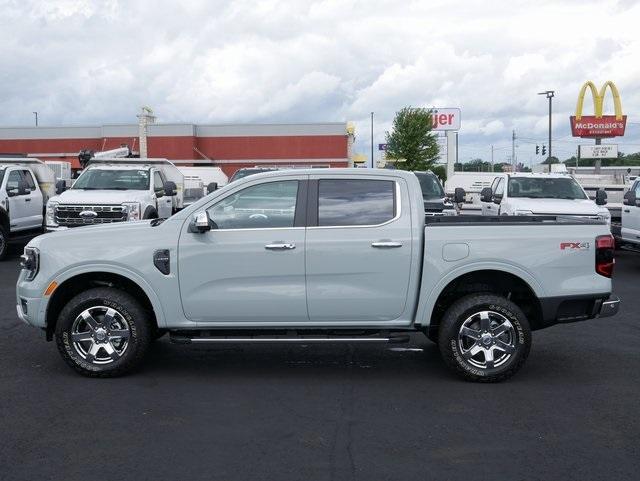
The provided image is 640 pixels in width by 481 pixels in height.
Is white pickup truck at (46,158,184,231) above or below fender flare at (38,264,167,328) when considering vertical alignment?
above

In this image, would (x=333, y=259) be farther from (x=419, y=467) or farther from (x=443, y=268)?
(x=419, y=467)

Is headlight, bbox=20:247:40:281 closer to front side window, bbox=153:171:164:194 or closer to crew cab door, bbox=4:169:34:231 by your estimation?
front side window, bbox=153:171:164:194

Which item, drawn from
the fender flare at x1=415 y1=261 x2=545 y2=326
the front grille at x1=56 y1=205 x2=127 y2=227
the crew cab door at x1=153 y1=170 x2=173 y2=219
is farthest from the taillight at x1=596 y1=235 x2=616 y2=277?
the crew cab door at x1=153 y1=170 x2=173 y2=219

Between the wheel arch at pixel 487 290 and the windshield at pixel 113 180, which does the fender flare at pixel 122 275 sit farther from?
the windshield at pixel 113 180

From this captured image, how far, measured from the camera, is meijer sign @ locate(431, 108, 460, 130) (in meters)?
54.7

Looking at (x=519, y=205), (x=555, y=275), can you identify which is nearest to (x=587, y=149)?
(x=519, y=205)

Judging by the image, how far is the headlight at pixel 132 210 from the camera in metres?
16.1

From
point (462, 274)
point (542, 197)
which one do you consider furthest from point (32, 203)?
point (462, 274)

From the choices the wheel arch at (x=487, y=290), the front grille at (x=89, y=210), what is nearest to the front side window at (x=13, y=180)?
the front grille at (x=89, y=210)

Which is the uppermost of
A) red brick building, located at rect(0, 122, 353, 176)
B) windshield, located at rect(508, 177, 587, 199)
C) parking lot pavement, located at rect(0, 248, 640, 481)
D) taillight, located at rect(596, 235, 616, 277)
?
red brick building, located at rect(0, 122, 353, 176)

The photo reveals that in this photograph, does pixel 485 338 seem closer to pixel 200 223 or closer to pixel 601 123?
pixel 200 223

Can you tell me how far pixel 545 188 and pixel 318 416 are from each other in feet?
40.3

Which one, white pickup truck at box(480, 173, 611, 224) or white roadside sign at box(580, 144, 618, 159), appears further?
white roadside sign at box(580, 144, 618, 159)

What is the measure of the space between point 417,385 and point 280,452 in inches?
79.2
